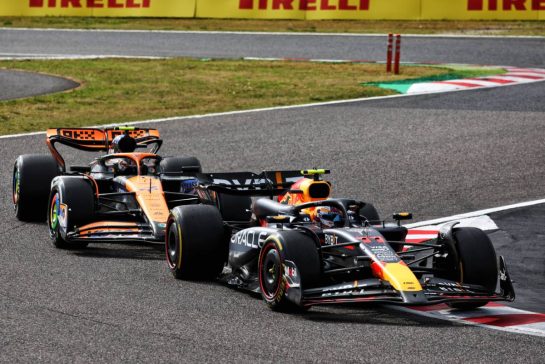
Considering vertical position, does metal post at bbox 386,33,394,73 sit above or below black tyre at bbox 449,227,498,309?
above

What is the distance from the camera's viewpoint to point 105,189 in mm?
12258

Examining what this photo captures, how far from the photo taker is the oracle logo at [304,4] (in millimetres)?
33344

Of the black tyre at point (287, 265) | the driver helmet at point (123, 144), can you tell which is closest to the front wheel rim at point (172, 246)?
the black tyre at point (287, 265)

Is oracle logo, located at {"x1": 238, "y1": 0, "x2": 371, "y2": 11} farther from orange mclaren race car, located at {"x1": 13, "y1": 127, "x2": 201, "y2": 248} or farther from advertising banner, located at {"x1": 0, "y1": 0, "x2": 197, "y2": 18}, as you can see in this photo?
orange mclaren race car, located at {"x1": 13, "y1": 127, "x2": 201, "y2": 248}

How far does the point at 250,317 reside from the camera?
854cm

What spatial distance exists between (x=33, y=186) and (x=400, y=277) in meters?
5.51

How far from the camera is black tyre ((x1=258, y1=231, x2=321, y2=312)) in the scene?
8.55 metres

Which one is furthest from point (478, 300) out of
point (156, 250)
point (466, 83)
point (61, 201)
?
point (466, 83)

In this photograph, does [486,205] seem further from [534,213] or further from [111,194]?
[111,194]

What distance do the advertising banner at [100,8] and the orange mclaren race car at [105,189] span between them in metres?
22.4

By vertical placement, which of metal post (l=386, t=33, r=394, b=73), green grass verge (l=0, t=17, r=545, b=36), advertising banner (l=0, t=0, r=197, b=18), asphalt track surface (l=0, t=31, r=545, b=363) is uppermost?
advertising banner (l=0, t=0, r=197, b=18)

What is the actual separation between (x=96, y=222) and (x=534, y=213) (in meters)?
5.13

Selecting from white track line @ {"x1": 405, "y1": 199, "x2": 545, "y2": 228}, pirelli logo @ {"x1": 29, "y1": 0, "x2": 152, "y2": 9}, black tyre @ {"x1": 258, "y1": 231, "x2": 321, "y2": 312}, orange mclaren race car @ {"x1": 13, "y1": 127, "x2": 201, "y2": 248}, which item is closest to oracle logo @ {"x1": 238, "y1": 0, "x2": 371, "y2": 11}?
pirelli logo @ {"x1": 29, "y1": 0, "x2": 152, "y2": 9}

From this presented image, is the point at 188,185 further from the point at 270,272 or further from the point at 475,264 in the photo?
the point at 475,264
